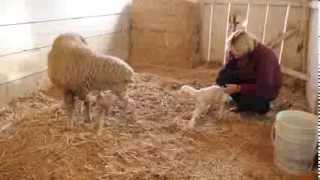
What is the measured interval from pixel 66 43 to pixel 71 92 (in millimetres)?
308

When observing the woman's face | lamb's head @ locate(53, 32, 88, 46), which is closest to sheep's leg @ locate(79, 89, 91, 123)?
lamb's head @ locate(53, 32, 88, 46)

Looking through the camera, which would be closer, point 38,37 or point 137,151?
point 137,151

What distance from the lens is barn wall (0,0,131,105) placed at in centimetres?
262

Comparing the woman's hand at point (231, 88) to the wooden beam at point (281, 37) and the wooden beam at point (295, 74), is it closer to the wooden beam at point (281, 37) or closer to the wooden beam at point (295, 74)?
the wooden beam at point (295, 74)

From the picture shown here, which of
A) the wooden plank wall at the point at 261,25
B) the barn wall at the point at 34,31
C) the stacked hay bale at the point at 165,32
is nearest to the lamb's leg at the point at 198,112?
the barn wall at the point at 34,31

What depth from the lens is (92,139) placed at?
2.09 metres

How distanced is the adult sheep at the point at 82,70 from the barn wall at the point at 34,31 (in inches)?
22.4

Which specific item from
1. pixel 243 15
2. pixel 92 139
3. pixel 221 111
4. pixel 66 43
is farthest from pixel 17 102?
pixel 243 15

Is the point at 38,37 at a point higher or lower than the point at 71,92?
higher

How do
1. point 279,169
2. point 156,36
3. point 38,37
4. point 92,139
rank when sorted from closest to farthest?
1. point 279,169
2. point 92,139
3. point 38,37
4. point 156,36

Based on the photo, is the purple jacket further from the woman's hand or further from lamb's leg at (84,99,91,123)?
lamb's leg at (84,99,91,123)

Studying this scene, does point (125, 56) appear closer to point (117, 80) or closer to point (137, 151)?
point (117, 80)

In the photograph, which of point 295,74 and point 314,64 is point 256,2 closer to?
point 295,74

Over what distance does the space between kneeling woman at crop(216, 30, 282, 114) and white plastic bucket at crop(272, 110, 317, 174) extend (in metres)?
0.57
